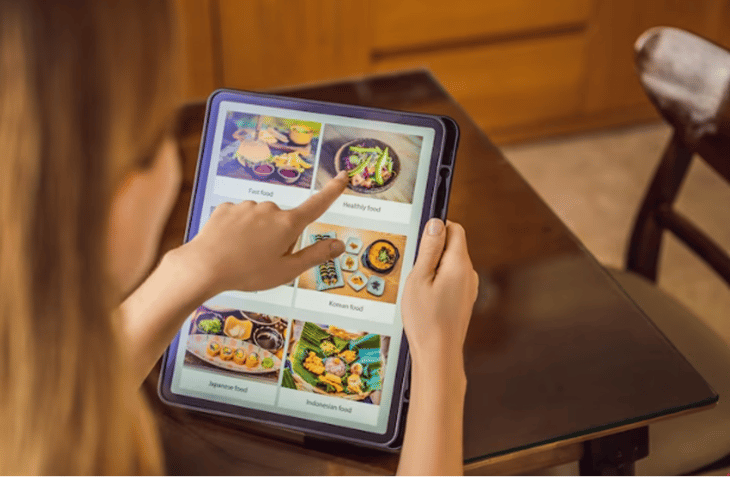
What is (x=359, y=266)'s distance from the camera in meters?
0.63

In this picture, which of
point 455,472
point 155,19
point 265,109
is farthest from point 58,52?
point 455,472

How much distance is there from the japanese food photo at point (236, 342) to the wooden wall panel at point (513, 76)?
1.59 meters

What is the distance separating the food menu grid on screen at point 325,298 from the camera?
2.03 ft

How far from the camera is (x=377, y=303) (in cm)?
62

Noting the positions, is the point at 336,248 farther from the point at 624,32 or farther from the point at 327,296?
the point at 624,32

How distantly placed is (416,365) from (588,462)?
0.21 m

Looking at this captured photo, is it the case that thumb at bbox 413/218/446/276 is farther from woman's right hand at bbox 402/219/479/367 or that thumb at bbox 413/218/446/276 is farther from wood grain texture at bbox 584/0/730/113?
wood grain texture at bbox 584/0/730/113

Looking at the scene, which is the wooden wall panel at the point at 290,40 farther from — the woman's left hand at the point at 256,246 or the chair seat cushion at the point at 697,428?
the woman's left hand at the point at 256,246

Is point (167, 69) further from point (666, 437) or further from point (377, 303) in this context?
point (666, 437)

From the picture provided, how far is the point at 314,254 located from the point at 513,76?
5.83 ft

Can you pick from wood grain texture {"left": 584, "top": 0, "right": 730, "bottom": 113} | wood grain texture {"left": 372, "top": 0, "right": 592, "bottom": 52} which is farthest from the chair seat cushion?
wood grain texture {"left": 584, "top": 0, "right": 730, "bottom": 113}

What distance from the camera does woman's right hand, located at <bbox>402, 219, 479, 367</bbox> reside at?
584 millimetres

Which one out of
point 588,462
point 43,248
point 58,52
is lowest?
point 588,462

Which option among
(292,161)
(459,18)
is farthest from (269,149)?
(459,18)
